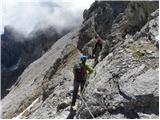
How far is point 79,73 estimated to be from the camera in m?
21.8

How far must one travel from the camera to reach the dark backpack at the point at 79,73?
2173 cm

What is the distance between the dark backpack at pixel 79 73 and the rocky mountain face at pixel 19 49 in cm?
9318

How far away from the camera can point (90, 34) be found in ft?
126

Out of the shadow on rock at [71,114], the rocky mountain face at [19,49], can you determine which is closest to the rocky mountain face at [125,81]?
the shadow on rock at [71,114]

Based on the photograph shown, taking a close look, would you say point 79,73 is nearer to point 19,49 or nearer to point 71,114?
point 71,114

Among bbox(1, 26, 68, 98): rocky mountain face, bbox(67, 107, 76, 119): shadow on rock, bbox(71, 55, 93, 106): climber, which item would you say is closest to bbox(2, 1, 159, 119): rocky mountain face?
bbox(67, 107, 76, 119): shadow on rock

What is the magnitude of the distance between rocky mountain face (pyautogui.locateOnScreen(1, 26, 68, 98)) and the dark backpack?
93.2 m

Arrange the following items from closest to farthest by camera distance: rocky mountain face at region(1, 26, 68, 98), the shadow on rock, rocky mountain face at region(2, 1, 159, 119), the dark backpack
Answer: rocky mountain face at region(2, 1, 159, 119) → the shadow on rock → the dark backpack → rocky mountain face at region(1, 26, 68, 98)

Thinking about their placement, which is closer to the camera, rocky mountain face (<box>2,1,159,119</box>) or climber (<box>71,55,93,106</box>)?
rocky mountain face (<box>2,1,159,119</box>)

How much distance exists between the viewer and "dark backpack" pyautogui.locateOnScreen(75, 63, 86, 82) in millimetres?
21734

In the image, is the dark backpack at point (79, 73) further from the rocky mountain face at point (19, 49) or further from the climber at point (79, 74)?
the rocky mountain face at point (19, 49)

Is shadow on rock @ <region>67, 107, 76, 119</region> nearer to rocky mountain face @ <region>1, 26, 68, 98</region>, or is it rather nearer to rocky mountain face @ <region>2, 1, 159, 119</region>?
rocky mountain face @ <region>2, 1, 159, 119</region>

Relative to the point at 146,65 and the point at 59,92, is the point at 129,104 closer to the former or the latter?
the point at 146,65

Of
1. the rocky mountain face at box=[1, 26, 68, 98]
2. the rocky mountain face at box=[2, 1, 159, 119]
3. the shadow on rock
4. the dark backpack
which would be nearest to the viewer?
the rocky mountain face at box=[2, 1, 159, 119]
